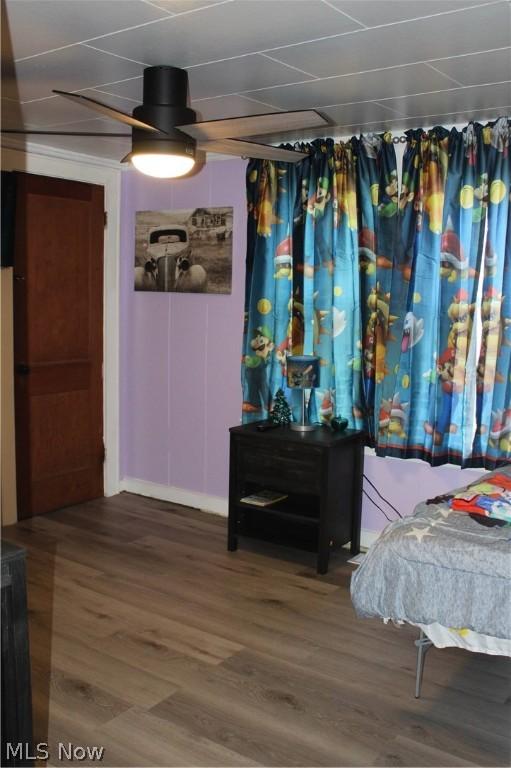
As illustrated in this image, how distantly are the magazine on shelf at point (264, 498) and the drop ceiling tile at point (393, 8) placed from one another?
2637 millimetres

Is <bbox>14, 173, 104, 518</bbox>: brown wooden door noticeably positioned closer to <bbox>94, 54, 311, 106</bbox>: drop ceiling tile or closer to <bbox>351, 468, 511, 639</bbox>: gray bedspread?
<bbox>94, 54, 311, 106</bbox>: drop ceiling tile

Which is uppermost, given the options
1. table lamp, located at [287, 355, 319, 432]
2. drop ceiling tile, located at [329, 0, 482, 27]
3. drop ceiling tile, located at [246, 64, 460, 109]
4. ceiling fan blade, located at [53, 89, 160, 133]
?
drop ceiling tile, located at [329, 0, 482, 27]

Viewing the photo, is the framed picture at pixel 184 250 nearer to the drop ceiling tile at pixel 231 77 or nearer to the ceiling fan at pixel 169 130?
the drop ceiling tile at pixel 231 77

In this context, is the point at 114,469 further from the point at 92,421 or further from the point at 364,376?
the point at 364,376

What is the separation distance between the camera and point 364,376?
4.39 meters

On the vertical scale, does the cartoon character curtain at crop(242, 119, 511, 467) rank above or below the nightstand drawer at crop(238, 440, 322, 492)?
above

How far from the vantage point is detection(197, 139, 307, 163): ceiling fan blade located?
321cm

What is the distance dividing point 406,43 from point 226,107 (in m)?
1.22

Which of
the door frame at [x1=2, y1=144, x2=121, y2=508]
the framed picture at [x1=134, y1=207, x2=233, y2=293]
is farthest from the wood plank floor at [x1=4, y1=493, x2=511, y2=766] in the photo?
the framed picture at [x1=134, y1=207, x2=233, y2=293]

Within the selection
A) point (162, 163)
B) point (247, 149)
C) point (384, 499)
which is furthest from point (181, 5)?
point (384, 499)

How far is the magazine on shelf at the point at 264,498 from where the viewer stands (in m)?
4.34

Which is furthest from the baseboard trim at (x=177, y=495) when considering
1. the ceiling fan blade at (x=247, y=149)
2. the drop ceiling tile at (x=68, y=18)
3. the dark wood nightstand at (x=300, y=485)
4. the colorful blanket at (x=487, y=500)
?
the drop ceiling tile at (x=68, y=18)

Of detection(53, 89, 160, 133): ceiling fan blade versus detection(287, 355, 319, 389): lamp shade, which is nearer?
detection(53, 89, 160, 133): ceiling fan blade

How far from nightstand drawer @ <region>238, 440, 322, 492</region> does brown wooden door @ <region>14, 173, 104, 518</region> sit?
4.95ft
